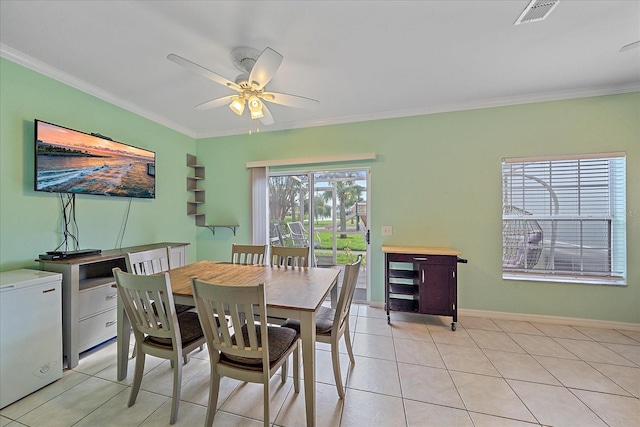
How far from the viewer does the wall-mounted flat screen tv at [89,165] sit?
6.93 ft

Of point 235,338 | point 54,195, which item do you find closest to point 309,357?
point 235,338

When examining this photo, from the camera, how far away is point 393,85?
2.59 m

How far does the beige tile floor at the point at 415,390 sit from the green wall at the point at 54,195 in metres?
1.18

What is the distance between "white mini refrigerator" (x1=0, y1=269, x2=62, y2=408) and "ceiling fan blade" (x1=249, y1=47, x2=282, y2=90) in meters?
2.15

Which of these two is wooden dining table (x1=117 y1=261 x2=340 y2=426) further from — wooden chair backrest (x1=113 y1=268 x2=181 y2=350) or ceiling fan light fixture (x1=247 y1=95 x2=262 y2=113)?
ceiling fan light fixture (x1=247 y1=95 x2=262 y2=113)

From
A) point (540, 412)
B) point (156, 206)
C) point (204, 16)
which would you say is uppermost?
point (204, 16)

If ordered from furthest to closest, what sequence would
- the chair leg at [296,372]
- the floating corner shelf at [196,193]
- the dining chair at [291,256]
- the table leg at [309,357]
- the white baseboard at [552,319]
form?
1. the floating corner shelf at [196,193]
2. the white baseboard at [552,319]
3. the dining chair at [291,256]
4. the chair leg at [296,372]
5. the table leg at [309,357]

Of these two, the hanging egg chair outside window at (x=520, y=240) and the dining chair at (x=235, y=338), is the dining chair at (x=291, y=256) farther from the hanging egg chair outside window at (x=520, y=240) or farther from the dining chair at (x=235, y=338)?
the hanging egg chair outside window at (x=520, y=240)

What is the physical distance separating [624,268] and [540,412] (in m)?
2.30

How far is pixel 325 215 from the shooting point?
3686mm

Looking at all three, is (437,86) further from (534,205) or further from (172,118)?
(172,118)

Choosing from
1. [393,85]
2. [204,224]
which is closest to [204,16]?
[393,85]

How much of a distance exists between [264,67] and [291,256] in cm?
171

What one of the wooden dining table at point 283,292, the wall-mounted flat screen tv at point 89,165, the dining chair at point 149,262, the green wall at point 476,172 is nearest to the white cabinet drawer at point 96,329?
the dining chair at point 149,262
